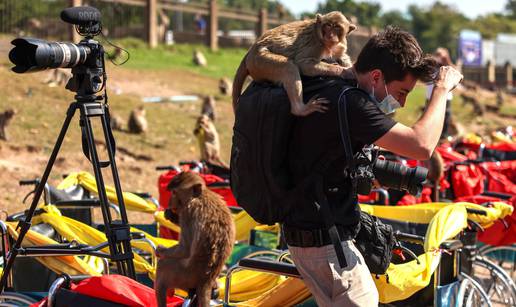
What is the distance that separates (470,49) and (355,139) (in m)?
39.8

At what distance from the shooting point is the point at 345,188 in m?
3.46

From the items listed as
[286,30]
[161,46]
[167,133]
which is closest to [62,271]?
[286,30]

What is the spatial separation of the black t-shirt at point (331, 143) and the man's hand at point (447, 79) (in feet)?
0.88

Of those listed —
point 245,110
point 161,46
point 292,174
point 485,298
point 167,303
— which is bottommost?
point 161,46

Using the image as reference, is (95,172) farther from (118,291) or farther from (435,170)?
(435,170)

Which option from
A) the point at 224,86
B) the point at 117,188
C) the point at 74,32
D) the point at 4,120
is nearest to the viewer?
the point at 117,188

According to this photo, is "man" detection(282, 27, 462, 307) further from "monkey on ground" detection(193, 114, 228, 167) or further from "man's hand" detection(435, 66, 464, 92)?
"monkey on ground" detection(193, 114, 228, 167)

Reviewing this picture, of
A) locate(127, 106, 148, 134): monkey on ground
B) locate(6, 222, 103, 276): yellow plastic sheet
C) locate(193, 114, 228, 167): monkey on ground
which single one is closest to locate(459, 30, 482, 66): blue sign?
locate(127, 106, 148, 134): monkey on ground

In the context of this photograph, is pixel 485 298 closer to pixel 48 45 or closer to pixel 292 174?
pixel 292 174

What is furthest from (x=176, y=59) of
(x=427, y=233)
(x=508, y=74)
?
(x=508, y=74)

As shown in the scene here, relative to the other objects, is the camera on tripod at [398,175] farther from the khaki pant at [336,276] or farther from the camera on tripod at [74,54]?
the camera on tripod at [74,54]

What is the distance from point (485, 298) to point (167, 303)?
213 centimetres

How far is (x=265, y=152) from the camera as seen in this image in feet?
11.1

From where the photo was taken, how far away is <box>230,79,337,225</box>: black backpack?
338cm
